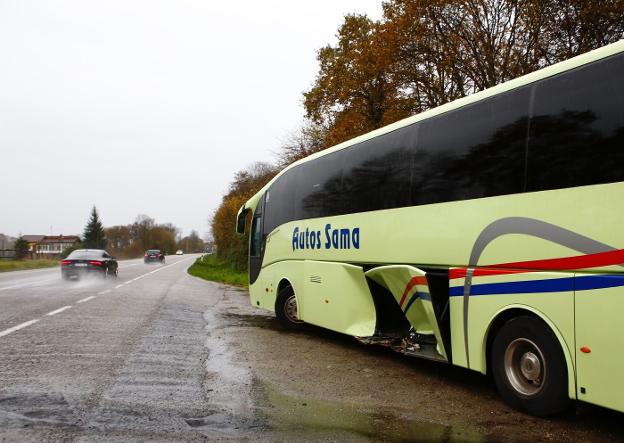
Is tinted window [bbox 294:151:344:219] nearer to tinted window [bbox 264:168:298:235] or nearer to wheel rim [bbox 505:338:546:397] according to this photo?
tinted window [bbox 264:168:298:235]

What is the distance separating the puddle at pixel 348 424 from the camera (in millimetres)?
4262

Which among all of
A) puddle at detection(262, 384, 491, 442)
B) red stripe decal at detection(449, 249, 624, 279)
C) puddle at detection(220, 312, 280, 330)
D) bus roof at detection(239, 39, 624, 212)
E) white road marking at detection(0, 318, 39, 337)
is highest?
bus roof at detection(239, 39, 624, 212)

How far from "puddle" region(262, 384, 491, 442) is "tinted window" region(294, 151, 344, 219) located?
3.88 m

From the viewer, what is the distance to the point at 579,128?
459 cm

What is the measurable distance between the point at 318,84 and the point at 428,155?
22.2m

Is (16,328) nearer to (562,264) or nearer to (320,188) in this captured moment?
(320,188)

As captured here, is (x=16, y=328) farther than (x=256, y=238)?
No

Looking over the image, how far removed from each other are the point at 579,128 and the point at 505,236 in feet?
3.87

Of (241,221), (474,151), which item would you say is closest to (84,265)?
(241,221)

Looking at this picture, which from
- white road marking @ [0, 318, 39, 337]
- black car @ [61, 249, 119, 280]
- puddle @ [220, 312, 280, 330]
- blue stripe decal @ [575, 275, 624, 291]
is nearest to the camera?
blue stripe decal @ [575, 275, 624, 291]

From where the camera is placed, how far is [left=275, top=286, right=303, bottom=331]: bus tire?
406 inches

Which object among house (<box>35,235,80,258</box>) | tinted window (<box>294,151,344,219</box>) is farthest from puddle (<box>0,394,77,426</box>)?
house (<box>35,235,80,258</box>)

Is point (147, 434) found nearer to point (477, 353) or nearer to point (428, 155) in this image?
point (477, 353)

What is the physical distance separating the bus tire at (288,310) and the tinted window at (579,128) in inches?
239
